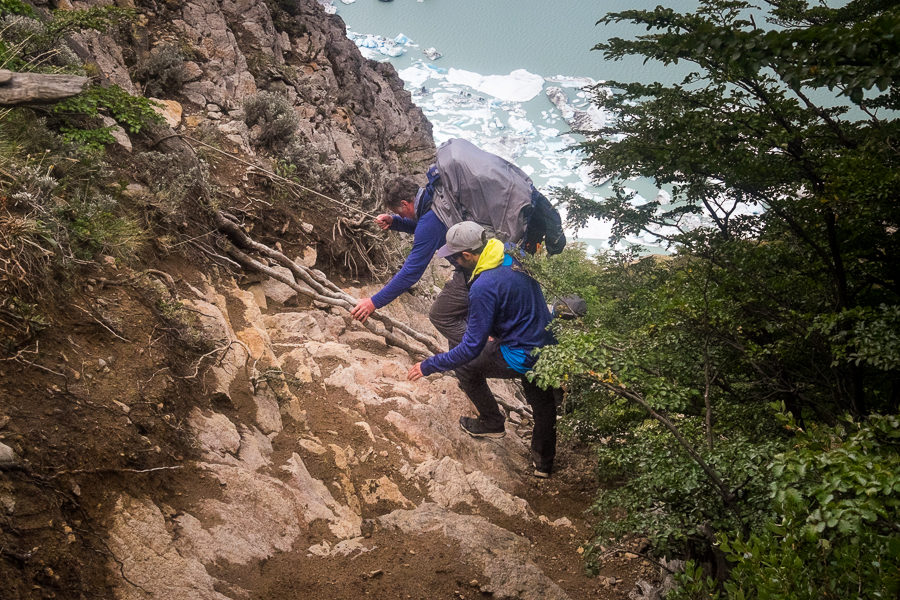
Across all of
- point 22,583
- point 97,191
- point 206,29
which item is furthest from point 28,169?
point 206,29

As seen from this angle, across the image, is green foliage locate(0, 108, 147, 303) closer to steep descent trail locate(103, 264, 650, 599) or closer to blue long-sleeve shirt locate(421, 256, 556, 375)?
steep descent trail locate(103, 264, 650, 599)

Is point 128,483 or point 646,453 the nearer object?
point 128,483

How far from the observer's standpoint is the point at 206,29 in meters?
9.27

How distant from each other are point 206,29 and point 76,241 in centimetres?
739

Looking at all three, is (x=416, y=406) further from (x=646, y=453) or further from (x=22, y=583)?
(x=22, y=583)

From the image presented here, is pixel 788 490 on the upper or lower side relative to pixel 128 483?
upper

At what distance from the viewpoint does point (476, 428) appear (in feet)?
16.7

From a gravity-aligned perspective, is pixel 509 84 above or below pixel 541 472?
above

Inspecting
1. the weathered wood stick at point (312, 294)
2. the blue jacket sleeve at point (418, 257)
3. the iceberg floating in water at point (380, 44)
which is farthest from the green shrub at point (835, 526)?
the iceberg floating in water at point (380, 44)

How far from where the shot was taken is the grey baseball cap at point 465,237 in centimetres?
438

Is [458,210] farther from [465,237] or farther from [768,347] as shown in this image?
[768,347]

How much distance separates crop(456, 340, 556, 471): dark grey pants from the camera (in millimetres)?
4598

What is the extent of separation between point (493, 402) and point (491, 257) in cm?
159

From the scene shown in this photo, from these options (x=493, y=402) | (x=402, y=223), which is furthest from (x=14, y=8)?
(x=493, y=402)
